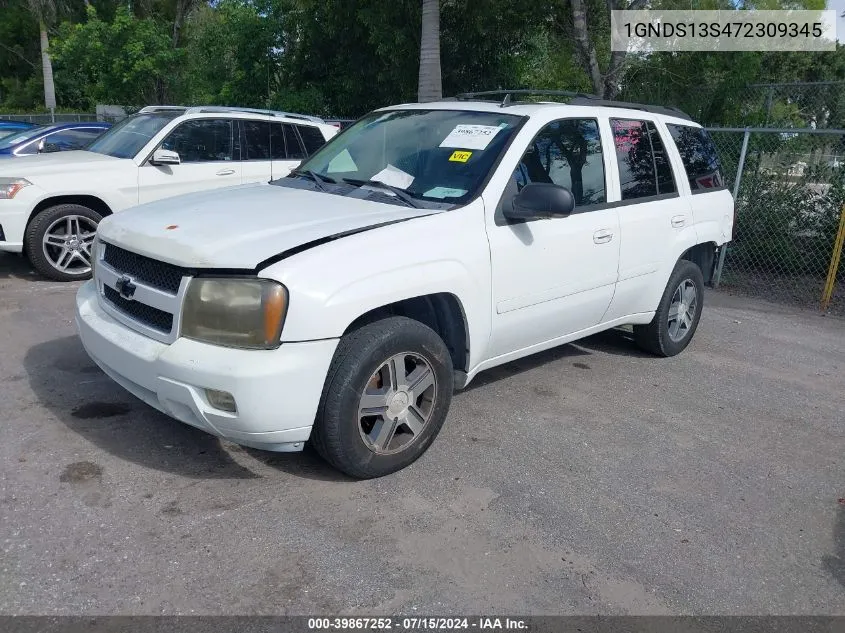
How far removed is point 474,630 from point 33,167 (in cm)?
658

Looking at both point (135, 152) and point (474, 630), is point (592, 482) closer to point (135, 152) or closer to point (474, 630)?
point (474, 630)

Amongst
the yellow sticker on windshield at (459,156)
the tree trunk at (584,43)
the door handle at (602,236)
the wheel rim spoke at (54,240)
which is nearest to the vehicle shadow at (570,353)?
the door handle at (602,236)

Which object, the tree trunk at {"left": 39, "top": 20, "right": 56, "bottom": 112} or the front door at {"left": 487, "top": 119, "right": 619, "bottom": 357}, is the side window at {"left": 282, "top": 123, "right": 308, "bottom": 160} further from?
the tree trunk at {"left": 39, "top": 20, "right": 56, "bottom": 112}

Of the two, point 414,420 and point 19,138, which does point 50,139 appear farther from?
point 414,420

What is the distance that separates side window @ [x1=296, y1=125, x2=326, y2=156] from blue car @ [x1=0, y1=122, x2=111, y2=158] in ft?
11.0

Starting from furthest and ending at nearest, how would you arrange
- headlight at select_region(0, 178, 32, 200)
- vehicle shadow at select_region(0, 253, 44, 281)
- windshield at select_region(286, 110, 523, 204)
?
vehicle shadow at select_region(0, 253, 44, 281) → headlight at select_region(0, 178, 32, 200) → windshield at select_region(286, 110, 523, 204)

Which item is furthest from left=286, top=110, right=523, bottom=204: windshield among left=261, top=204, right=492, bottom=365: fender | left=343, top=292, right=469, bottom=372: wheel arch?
left=343, top=292, right=469, bottom=372: wheel arch

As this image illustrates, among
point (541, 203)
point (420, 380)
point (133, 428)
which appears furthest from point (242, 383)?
point (541, 203)

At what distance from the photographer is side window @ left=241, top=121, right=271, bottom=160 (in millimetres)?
8508

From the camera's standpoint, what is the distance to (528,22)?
14898mm

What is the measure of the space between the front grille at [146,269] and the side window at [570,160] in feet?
6.39

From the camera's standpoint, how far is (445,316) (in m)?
4.02

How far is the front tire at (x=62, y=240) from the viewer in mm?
7262

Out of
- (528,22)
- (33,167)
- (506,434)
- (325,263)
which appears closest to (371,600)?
(325,263)
